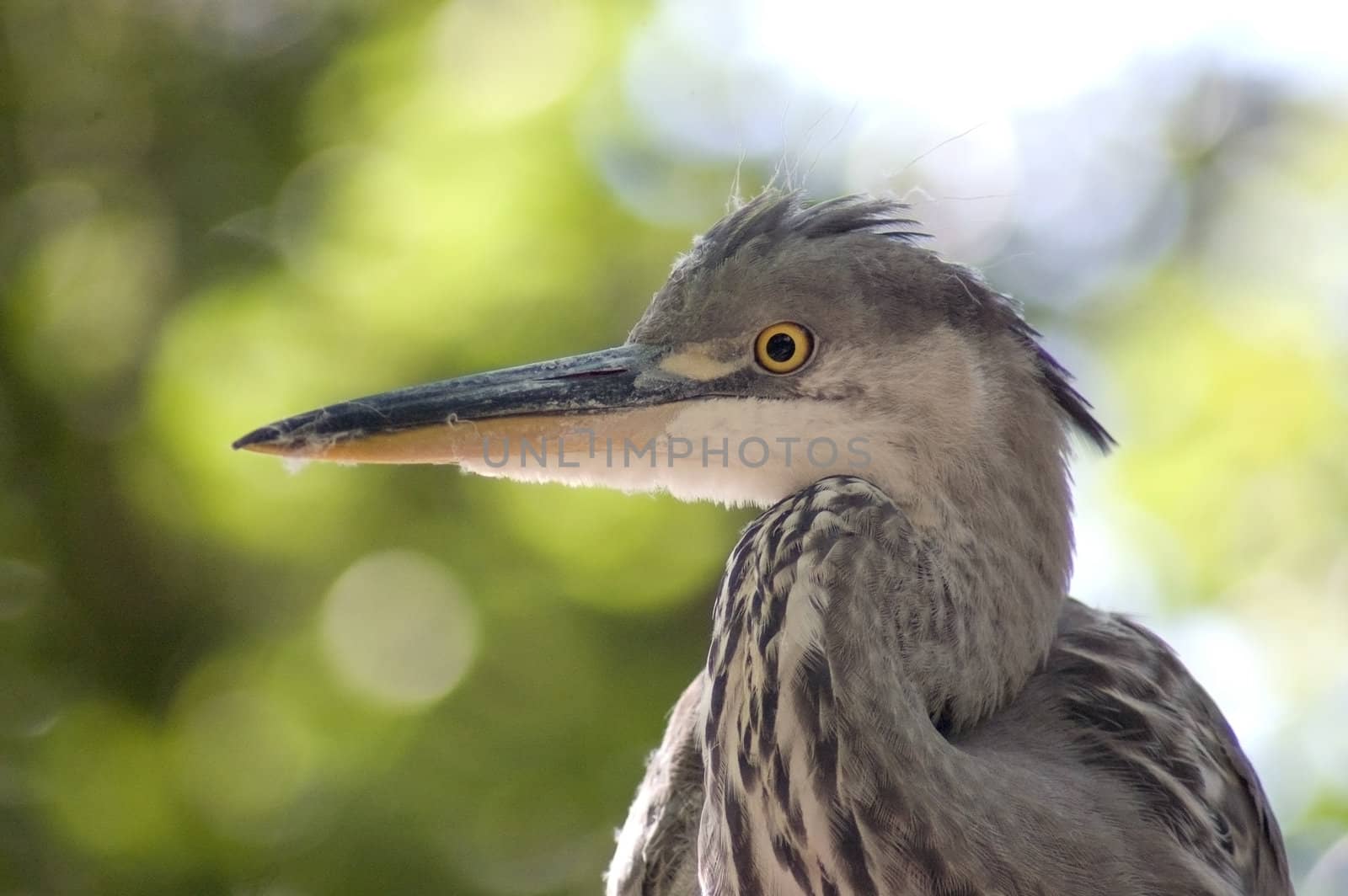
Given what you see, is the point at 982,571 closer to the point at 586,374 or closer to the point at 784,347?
the point at 784,347

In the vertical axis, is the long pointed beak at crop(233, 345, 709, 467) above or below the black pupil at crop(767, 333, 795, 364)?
below

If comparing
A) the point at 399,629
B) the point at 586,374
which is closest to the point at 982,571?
Result: the point at 586,374

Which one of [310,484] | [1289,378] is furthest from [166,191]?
[1289,378]

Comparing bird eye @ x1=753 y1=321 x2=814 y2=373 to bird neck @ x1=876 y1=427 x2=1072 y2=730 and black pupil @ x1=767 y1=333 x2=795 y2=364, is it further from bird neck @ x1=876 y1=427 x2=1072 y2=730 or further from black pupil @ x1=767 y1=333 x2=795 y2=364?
bird neck @ x1=876 y1=427 x2=1072 y2=730

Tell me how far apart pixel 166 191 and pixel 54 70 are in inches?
22.8

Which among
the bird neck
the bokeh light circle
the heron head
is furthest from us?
the bokeh light circle

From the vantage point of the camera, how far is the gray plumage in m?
1.53

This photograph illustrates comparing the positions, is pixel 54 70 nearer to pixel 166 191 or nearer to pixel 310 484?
pixel 166 191

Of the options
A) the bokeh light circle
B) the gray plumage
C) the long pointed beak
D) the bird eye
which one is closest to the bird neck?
the gray plumage

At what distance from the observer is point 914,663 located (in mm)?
1695

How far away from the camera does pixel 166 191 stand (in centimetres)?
367

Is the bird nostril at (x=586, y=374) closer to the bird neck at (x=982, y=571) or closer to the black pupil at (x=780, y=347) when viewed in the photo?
the black pupil at (x=780, y=347)

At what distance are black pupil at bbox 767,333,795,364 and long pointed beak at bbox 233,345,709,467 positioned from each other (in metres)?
0.13

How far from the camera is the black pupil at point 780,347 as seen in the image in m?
1.98
